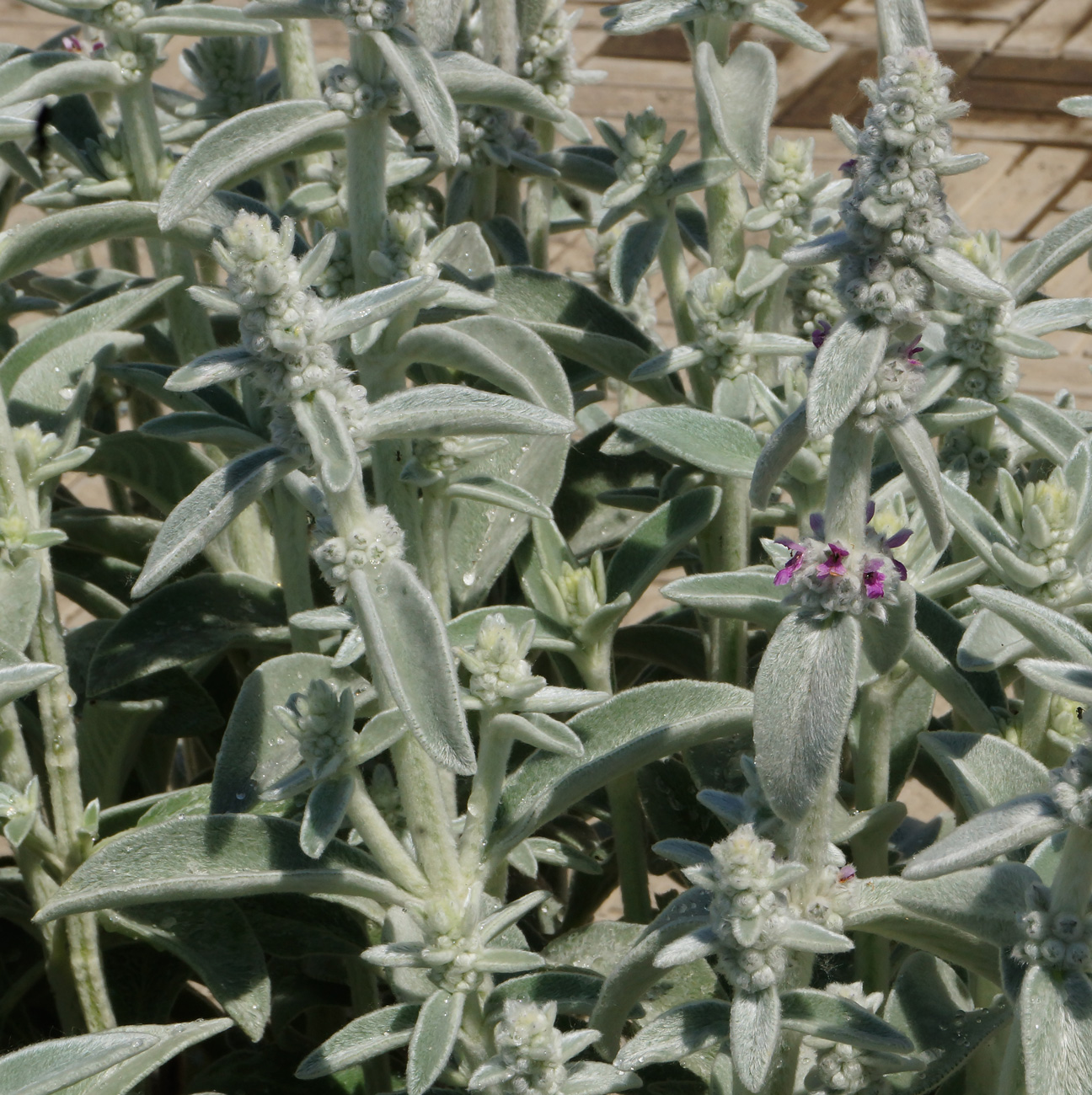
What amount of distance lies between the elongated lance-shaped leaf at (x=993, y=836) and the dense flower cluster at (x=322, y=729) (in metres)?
0.46

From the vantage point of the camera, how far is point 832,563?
1.09m

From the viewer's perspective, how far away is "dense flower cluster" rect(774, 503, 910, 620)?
1.08 m

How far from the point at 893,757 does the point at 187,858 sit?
2.58ft

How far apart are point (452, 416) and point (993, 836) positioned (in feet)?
1.61

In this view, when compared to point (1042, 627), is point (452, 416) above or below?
above

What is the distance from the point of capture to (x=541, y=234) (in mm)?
2217

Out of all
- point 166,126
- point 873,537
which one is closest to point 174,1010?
point 166,126

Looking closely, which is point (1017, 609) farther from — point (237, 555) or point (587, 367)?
point (237, 555)

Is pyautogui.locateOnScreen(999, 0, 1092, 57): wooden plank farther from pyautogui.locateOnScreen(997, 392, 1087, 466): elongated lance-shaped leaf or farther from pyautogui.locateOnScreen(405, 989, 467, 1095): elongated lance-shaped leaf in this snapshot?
pyautogui.locateOnScreen(405, 989, 467, 1095): elongated lance-shaped leaf

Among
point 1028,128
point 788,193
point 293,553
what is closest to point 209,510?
point 293,553

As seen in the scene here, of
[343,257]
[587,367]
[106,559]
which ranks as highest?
[343,257]

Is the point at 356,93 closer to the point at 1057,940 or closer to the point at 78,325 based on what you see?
the point at 78,325

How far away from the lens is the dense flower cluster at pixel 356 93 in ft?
4.28

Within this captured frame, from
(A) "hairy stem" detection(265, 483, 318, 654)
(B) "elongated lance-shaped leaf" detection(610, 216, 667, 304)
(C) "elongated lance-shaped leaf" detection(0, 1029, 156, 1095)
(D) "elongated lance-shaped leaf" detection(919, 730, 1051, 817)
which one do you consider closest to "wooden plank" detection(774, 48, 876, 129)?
(B) "elongated lance-shaped leaf" detection(610, 216, 667, 304)
